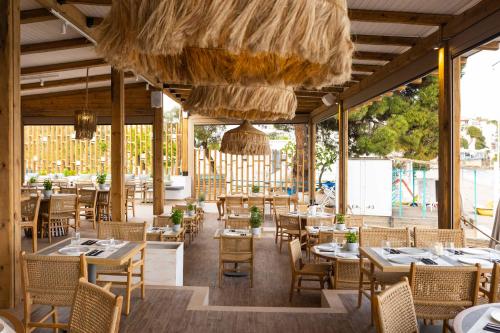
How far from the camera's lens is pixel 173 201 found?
14.3m

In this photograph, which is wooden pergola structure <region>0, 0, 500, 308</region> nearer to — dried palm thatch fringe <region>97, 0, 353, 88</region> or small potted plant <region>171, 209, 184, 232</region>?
dried palm thatch fringe <region>97, 0, 353, 88</region>

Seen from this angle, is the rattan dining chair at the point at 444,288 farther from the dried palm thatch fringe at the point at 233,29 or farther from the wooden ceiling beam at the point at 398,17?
the wooden ceiling beam at the point at 398,17

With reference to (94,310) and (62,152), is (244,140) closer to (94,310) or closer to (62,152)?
(94,310)

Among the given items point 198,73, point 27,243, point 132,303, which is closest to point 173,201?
point 27,243

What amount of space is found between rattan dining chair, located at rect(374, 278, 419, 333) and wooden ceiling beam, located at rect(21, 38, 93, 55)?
6.66m

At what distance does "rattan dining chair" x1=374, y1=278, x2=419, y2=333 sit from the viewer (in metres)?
2.13

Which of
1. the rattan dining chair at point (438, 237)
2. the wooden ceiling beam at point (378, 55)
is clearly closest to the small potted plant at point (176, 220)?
the rattan dining chair at point (438, 237)

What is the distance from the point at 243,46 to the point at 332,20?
24 cm

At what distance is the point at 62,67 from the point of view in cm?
886

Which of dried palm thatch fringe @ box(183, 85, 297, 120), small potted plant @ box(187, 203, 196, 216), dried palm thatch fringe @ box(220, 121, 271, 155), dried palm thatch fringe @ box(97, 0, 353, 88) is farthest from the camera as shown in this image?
small potted plant @ box(187, 203, 196, 216)

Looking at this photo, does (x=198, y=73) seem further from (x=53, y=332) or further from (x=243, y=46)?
(x=53, y=332)

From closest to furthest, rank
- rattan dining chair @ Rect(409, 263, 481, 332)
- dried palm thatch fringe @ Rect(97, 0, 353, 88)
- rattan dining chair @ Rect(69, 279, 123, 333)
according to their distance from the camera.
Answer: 1. dried palm thatch fringe @ Rect(97, 0, 353, 88)
2. rattan dining chair @ Rect(69, 279, 123, 333)
3. rattan dining chair @ Rect(409, 263, 481, 332)

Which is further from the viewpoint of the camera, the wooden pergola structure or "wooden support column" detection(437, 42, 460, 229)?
"wooden support column" detection(437, 42, 460, 229)

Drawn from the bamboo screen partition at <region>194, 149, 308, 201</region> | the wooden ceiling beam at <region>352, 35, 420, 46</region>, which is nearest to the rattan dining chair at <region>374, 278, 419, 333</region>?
the wooden ceiling beam at <region>352, 35, 420, 46</region>
